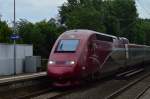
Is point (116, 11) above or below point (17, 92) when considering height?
above

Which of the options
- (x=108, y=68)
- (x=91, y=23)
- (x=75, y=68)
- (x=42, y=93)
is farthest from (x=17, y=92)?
(x=91, y=23)

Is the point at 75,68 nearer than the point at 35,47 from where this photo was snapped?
Yes

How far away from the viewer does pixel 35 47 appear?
51.3 metres

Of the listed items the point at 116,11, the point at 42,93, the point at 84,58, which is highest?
the point at 116,11

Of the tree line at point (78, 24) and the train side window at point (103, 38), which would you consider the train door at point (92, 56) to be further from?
the tree line at point (78, 24)

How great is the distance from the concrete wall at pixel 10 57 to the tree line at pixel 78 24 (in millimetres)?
3239

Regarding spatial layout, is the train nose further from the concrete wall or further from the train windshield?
the concrete wall

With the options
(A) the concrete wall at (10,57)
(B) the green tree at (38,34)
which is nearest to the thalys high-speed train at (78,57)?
(A) the concrete wall at (10,57)

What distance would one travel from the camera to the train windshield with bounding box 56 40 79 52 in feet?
81.4

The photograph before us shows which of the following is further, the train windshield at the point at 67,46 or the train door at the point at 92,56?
the train door at the point at 92,56

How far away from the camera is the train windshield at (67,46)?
81.4 ft

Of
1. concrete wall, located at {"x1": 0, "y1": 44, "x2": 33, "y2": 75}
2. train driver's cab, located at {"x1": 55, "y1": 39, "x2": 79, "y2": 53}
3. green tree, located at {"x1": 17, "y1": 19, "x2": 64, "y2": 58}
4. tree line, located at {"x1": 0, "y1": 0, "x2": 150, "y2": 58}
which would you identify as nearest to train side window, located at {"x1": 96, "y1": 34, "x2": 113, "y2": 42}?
train driver's cab, located at {"x1": 55, "y1": 39, "x2": 79, "y2": 53}

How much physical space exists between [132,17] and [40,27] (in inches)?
1960

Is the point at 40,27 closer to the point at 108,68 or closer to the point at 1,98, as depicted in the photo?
the point at 108,68
